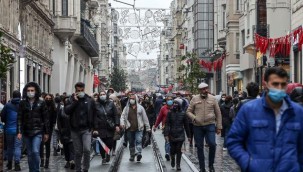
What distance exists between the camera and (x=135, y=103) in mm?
20094

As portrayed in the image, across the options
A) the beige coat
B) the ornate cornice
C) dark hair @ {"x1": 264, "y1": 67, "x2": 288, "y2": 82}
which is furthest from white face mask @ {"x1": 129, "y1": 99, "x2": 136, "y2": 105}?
the ornate cornice

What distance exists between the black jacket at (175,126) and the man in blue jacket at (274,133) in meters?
10.4

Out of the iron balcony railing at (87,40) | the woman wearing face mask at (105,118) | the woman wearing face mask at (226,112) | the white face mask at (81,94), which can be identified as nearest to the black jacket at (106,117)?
the woman wearing face mask at (105,118)

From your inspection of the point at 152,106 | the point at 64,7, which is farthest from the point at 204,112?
the point at 64,7

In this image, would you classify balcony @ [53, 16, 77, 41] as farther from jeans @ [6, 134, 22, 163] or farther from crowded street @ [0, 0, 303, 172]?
jeans @ [6, 134, 22, 163]

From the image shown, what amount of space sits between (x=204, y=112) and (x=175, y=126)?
186 centimetres

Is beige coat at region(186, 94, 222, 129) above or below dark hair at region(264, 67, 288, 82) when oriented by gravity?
below

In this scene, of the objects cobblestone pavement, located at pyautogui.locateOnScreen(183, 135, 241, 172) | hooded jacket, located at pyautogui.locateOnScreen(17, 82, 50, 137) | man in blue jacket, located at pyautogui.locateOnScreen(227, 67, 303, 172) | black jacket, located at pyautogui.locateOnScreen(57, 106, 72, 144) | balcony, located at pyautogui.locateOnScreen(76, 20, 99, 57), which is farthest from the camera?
balcony, located at pyautogui.locateOnScreen(76, 20, 99, 57)

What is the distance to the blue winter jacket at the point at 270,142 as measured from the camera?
668 centimetres

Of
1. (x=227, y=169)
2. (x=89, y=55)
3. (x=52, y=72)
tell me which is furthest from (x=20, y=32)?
(x=89, y=55)

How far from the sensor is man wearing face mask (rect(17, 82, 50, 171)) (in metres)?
13.5

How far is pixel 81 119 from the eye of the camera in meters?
14.3

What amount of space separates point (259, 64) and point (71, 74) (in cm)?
2222

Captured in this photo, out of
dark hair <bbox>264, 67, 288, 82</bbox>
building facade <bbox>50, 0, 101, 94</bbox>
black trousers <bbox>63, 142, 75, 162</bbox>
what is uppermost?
building facade <bbox>50, 0, 101, 94</bbox>
